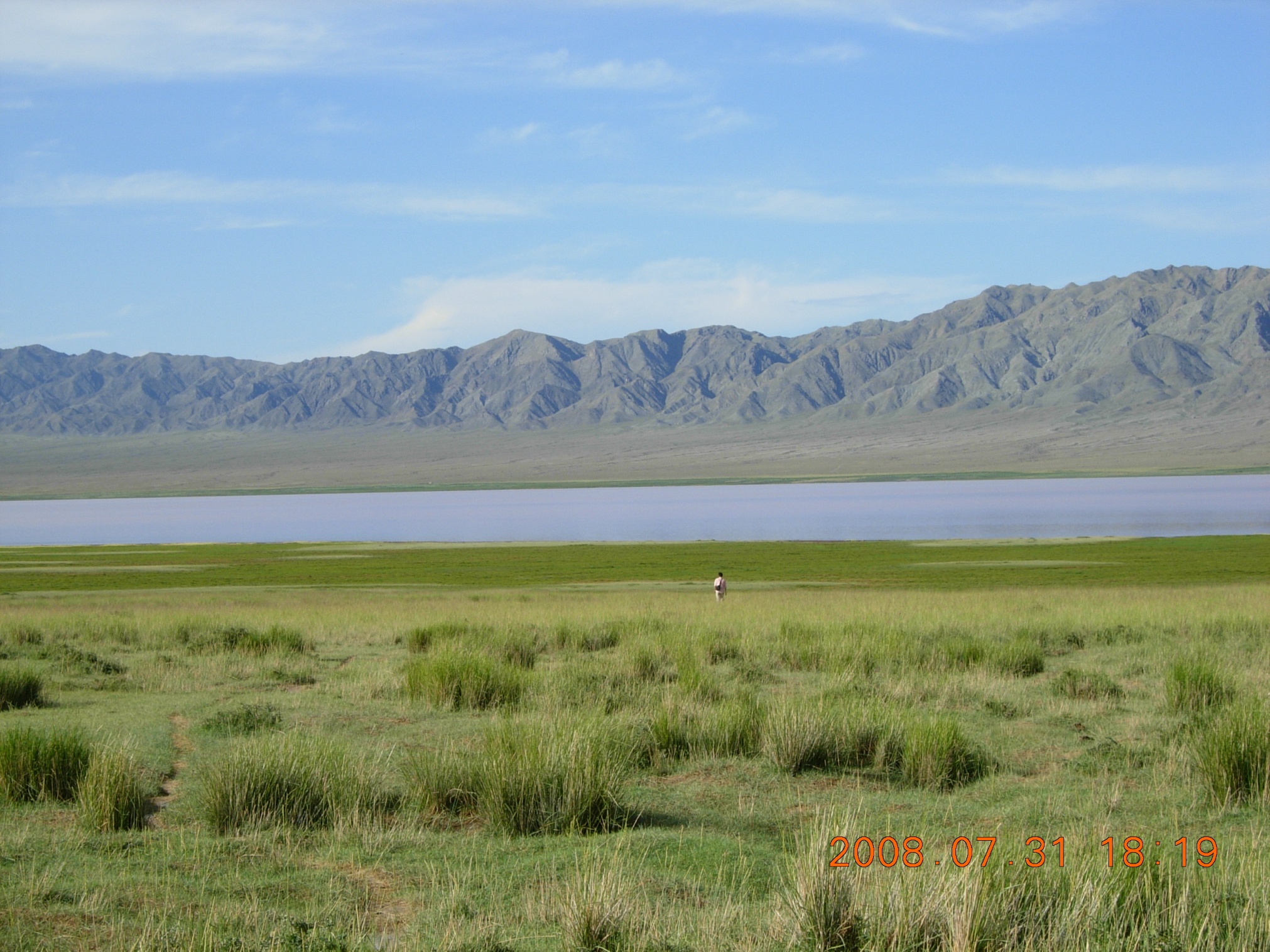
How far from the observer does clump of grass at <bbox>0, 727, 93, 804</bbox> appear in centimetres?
873

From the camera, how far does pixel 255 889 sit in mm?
6703

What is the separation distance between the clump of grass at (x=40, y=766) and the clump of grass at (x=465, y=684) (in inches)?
174

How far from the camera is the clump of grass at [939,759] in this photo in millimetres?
9320

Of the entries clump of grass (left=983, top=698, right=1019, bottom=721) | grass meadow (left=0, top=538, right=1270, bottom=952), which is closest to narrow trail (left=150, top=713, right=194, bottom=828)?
grass meadow (left=0, top=538, right=1270, bottom=952)

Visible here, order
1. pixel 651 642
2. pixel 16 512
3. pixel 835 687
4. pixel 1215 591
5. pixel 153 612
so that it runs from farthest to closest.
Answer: pixel 16 512
pixel 1215 591
pixel 153 612
pixel 651 642
pixel 835 687

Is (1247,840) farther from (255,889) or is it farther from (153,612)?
(153,612)

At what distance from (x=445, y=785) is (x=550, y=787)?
0.94 meters

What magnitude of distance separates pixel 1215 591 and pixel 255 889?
29.7 m

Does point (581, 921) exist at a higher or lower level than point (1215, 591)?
higher

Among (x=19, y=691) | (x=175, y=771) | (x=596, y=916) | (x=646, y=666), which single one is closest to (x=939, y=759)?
(x=596, y=916)

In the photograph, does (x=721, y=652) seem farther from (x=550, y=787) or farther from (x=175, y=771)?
(x=550, y=787)

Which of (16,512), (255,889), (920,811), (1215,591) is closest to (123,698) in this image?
(255,889)

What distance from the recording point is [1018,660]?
51.0 feet
